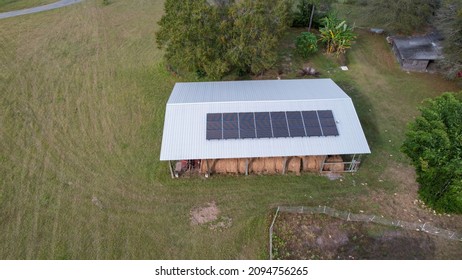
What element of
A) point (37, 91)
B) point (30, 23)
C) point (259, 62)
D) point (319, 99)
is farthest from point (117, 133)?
point (30, 23)

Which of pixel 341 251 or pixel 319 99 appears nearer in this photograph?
pixel 341 251

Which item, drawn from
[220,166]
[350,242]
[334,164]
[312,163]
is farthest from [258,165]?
[350,242]

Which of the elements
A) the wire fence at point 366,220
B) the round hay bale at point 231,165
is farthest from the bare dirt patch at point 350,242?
the round hay bale at point 231,165

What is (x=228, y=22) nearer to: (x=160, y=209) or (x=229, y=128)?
(x=229, y=128)

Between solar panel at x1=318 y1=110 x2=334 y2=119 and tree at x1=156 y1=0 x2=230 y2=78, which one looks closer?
solar panel at x1=318 y1=110 x2=334 y2=119

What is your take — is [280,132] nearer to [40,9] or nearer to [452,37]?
[452,37]

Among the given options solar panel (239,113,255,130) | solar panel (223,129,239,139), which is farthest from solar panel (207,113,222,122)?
solar panel (239,113,255,130)

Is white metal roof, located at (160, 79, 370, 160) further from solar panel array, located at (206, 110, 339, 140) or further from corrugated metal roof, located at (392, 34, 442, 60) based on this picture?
corrugated metal roof, located at (392, 34, 442, 60)
